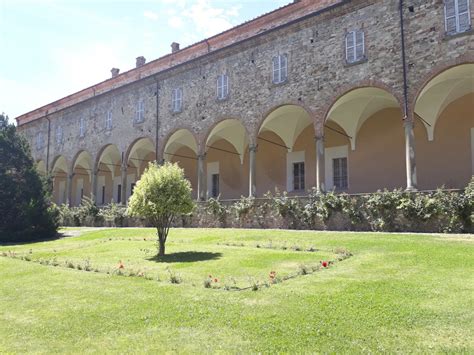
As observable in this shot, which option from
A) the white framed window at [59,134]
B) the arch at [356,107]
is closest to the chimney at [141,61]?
the white framed window at [59,134]

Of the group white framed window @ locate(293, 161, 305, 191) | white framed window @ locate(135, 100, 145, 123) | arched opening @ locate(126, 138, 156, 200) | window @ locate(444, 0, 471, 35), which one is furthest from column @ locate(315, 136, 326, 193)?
arched opening @ locate(126, 138, 156, 200)

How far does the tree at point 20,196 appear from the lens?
58.8ft

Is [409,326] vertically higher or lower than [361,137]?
lower

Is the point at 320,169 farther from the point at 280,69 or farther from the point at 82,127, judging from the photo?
the point at 82,127

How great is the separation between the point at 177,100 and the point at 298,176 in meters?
7.70

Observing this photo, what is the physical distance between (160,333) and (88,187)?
3292 cm

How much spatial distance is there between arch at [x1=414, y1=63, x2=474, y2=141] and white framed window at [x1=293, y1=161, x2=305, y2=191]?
655 centimetres

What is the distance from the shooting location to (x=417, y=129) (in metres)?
17.5

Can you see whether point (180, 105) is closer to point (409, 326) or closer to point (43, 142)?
point (43, 142)

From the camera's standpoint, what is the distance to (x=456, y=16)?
1338cm

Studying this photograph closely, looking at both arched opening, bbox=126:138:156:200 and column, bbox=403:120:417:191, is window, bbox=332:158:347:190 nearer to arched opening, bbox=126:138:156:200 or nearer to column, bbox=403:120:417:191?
column, bbox=403:120:417:191

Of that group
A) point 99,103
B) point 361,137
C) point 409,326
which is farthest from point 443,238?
point 99,103

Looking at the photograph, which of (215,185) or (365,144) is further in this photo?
(215,185)

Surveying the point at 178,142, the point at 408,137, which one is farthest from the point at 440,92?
the point at 178,142
